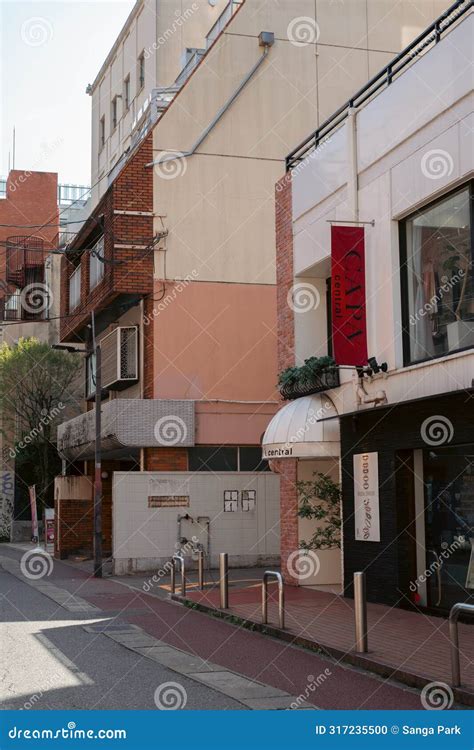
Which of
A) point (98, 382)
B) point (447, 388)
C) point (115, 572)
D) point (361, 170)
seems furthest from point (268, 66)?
point (447, 388)

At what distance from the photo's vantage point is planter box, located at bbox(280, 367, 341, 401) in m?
17.1

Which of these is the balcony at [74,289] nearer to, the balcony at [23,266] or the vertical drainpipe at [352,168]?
the vertical drainpipe at [352,168]

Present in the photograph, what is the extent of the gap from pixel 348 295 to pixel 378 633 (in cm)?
571

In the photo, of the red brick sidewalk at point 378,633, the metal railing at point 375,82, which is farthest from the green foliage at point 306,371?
the metal railing at point 375,82

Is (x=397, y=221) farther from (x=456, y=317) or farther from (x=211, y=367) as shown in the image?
(x=211, y=367)

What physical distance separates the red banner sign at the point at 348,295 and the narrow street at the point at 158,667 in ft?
15.3

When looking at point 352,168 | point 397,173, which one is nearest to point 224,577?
point 397,173

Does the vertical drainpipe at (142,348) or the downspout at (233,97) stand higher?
the downspout at (233,97)

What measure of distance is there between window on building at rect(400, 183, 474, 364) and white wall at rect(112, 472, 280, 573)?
11.1 meters

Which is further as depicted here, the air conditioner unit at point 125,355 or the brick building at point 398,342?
the air conditioner unit at point 125,355

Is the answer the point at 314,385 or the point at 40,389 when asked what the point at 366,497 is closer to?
the point at 314,385

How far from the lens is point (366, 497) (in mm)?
15695

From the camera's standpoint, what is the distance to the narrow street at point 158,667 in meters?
8.55

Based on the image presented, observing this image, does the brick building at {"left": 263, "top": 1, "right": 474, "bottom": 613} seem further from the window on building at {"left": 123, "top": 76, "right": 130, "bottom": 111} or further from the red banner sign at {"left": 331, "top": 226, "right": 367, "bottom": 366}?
the window on building at {"left": 123, "top": 76, "right": 130, "bottom": 111}
